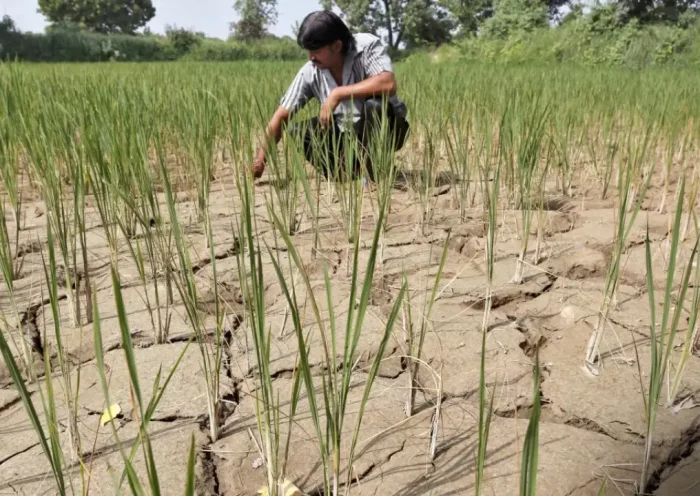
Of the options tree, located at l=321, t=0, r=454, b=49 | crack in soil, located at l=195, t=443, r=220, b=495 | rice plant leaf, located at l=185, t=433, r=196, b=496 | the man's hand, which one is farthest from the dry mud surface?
tree, located at l=321, t=0, r=454, b=49

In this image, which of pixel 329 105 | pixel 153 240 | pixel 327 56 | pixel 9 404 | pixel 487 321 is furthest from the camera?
pixel 327 56

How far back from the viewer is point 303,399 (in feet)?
3.67

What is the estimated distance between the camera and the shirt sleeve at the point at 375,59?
104 inches

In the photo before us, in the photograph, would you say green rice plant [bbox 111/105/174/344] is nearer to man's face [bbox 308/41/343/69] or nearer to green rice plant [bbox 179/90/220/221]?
green rice plant [bbox 179/90/220/221]

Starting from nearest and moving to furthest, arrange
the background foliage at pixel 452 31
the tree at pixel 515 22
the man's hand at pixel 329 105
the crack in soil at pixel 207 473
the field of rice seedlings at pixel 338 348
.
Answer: the field of rice seedlings at pixel 338 348
the crack in soil at pixel 207 473
the man's hand at pixel 329 105
the background foliage at pixel 452 31
the tree at pixel 515 22

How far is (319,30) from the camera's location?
8.08ft

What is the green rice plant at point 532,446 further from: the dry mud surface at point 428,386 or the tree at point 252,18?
the tree at point 252,18

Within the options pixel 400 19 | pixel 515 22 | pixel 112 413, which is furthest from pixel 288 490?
pixel 400 19

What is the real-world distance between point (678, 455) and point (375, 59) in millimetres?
2060

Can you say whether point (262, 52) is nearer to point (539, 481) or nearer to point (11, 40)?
point (11, 40)

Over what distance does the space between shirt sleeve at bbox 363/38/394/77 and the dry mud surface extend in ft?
3.37

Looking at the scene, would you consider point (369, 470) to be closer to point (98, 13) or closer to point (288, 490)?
point (288, 490)

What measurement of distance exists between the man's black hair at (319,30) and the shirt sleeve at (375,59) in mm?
170

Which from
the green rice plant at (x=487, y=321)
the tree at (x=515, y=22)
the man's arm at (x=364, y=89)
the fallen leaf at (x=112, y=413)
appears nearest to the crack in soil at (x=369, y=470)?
the green rice plant at (x=487, y=321)
